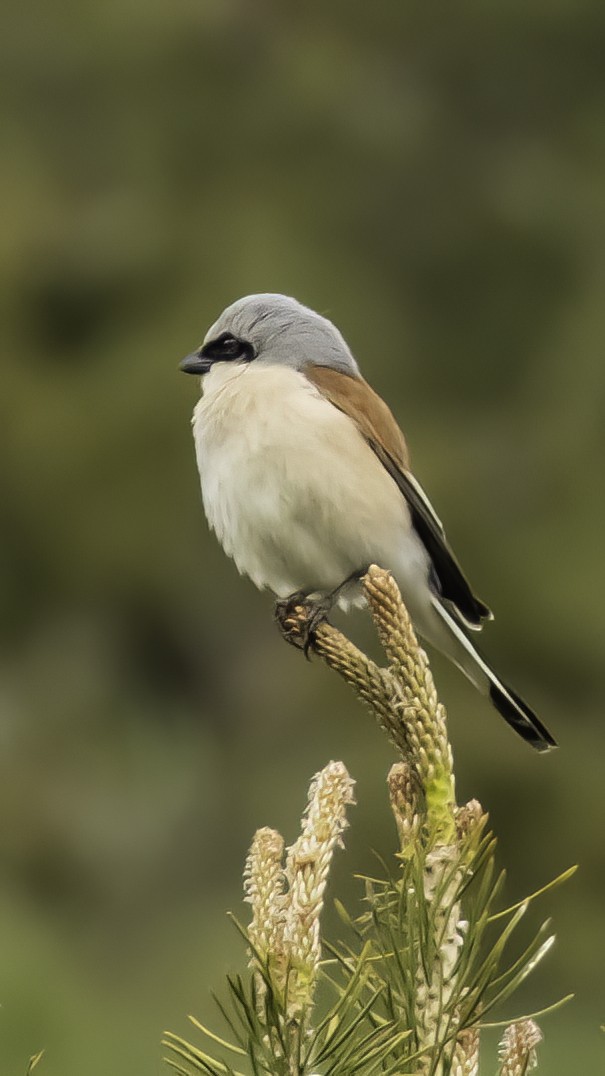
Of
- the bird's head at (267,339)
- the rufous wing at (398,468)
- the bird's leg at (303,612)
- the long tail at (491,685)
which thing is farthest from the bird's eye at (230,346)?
the long tail at (491,685)

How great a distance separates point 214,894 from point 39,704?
1155mm

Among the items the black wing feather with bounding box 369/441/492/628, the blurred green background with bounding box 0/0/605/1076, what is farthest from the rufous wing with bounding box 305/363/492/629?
the blurred green background with bounding box 0/0/605/1076

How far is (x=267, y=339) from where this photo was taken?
7.84 ft

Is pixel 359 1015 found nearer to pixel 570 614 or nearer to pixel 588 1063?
pixel 588 1063

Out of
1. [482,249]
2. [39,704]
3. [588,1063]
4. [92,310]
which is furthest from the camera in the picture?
[482,249]

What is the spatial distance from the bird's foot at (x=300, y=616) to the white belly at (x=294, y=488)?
0.19 feet

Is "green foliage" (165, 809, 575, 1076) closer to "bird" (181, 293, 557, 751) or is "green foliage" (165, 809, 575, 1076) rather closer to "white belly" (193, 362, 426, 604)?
"bird" (181, 293, 557, 751)

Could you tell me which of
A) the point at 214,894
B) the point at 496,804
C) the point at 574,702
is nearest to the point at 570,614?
the point at 574,702

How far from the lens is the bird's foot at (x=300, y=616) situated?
6.16 ft

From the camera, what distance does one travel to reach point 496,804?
566cm

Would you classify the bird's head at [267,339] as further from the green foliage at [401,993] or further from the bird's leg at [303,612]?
the green foliage at [401,993]

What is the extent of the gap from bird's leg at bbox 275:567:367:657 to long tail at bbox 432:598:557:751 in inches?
6.2

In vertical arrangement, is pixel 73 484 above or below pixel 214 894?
above

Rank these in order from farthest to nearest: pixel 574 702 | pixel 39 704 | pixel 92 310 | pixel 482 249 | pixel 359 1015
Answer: pixel 482 249, pixel 92 310, pixel 39 704, pixel 574 702, pixel 359 1015
